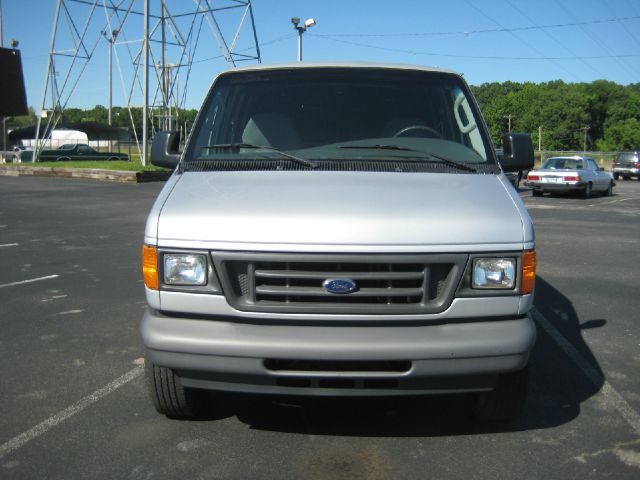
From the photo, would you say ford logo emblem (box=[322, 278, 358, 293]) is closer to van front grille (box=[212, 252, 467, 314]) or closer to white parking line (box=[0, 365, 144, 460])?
van front grille (box=[212, 252, 467, 314])

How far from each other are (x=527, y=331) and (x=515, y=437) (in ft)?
2.47

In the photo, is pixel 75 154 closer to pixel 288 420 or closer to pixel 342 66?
pixel 342 66

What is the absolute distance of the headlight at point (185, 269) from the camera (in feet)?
10.9

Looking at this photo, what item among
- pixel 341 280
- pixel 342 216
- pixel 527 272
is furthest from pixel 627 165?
pixel 341 280

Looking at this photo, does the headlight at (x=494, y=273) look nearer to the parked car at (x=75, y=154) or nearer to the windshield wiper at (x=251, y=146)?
the windshield wiper at (x=251, y=146)

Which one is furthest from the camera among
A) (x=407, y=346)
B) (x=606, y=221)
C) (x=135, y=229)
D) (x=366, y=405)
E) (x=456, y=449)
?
(x=606, y=221)

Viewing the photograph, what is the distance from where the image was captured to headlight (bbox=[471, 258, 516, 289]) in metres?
3.32

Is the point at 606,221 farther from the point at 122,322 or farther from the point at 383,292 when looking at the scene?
the point at 383,292

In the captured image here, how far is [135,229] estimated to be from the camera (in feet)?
40.9

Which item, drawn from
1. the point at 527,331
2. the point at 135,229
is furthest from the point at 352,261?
the point at 135,229

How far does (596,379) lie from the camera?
4719mm

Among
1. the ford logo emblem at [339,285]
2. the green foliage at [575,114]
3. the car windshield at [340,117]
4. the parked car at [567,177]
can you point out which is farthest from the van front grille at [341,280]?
the green foliage at [575,114]

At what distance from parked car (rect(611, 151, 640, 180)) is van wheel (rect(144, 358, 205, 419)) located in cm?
4103

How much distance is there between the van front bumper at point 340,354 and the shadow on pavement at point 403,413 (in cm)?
60
